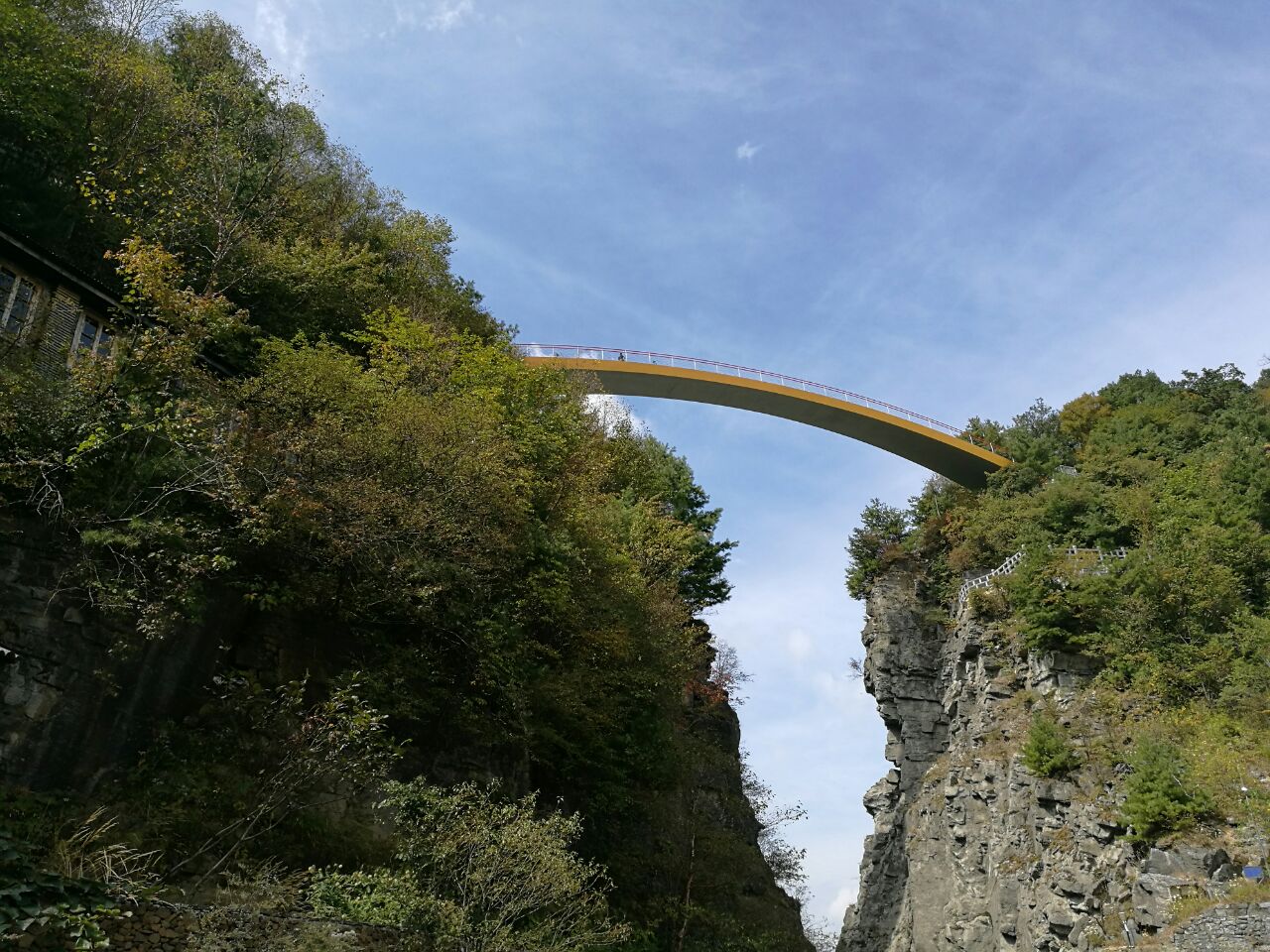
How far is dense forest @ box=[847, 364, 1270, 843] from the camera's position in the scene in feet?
66.6

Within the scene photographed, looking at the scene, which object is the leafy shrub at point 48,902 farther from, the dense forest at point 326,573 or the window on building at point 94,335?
the window on building at point 94,335

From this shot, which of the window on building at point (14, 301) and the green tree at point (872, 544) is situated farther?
the green tree at point (872, 544)

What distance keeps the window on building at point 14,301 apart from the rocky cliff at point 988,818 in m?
22.1

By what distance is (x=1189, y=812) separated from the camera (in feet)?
63.2

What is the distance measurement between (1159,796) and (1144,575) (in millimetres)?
7042

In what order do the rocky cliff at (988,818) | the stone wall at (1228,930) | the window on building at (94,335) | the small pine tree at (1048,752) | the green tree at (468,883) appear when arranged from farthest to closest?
1. the small pine tree at (1048,752)
2. the rocky cliff at (988,818)
3. the stone wall at (1228,930)
4. the window on building at (94,335)
5. the green tree at (468,883)

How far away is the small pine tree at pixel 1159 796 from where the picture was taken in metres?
19.2

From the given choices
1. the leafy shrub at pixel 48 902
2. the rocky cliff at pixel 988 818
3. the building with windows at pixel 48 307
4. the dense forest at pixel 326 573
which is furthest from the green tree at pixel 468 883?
the rocky cliff at pixel 988 818

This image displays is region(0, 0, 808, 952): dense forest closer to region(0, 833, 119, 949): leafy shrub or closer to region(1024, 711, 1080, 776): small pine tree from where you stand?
region(0, 833, 119, 949): leafy shrub

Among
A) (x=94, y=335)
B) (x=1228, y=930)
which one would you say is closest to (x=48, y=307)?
(x=94, y=335)

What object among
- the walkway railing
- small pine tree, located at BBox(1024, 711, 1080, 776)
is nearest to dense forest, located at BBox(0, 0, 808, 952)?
small pine tree, located at BBox(1024, 711, 1080, 776)

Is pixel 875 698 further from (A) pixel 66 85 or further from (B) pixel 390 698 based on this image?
(A) pixel 66 85

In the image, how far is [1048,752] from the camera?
76.9ft

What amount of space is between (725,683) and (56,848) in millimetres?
19839
